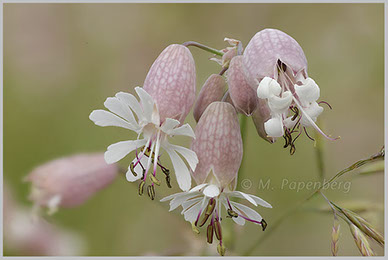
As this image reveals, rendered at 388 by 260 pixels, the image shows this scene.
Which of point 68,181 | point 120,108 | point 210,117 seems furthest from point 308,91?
point 68,181

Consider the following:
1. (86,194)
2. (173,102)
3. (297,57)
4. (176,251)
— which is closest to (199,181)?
(173,102)

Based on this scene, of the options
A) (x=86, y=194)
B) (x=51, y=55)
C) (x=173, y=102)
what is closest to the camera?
(x=173, y=102)

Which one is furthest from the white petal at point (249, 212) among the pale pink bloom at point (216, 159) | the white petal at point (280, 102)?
the white petal at point (280, 102)

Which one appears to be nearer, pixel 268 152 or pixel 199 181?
pixel 199 181

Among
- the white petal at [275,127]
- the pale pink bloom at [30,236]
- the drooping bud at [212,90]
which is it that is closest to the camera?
the white petal at [275,127]

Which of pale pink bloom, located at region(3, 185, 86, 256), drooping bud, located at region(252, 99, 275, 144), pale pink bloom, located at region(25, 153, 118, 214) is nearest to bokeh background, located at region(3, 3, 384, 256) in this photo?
pale pink bloom, located at region(3, 185, 86, 256)

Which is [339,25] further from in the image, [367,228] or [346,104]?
[367,228]

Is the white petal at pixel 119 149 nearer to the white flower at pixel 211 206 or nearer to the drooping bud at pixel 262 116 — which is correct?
the white flower at pixel 211 206
